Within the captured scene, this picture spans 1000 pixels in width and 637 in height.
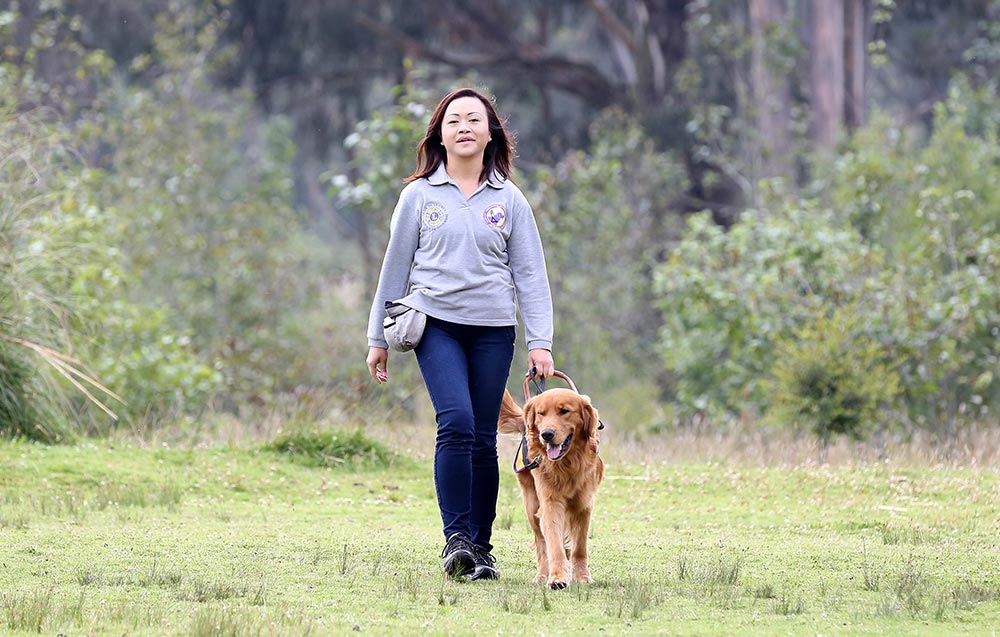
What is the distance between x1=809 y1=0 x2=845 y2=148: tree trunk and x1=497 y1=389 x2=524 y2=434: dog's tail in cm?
1966

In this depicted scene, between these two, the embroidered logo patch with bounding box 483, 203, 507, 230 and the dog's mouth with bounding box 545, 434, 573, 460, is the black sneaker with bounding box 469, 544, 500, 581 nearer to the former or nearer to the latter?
the dog's mouth with bounding box 545, 434, 573, 460

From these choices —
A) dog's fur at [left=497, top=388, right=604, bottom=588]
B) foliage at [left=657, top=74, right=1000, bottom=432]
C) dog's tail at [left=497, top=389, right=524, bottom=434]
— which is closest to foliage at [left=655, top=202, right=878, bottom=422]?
foliage at [left=657, top=74, right=1000, bottom=432]

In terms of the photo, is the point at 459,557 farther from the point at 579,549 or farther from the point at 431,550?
the point at 431,550

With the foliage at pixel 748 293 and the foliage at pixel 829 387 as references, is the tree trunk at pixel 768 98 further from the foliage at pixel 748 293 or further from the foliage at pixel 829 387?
the foliage at pixel 829 387

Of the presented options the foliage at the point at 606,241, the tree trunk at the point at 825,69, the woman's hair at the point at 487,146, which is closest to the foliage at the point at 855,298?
the foliage at the point at 606,241

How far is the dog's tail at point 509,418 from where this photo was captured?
645 cm

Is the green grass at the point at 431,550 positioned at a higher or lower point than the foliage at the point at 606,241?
lower

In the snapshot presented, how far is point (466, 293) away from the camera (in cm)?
600

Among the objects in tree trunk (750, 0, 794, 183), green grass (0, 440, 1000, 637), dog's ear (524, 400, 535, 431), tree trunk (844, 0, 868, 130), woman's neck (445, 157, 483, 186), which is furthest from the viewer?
tree trunk (844, 0, 868, 130)

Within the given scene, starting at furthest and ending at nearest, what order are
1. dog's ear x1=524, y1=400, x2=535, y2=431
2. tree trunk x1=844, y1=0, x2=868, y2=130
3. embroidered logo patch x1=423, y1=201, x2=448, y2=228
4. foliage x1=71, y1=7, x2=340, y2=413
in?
tree trunk x1=844, y1=0, x2=868, y2=130 → foliage x1=71, y1=7, x2=340, y2=413 → embroidered logo patch x1=423, y1=201, x2=448, y2=228 → dog's ear x1=524, y1=400, x2=535, y2=431

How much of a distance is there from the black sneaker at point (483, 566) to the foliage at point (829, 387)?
7.22 m

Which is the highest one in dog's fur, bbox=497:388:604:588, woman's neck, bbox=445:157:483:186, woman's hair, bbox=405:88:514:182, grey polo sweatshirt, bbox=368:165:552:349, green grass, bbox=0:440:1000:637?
woman's hair, bbox=405:88:514:182

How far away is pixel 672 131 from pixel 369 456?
1535 cm

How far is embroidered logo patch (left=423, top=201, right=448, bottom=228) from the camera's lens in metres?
6.08
